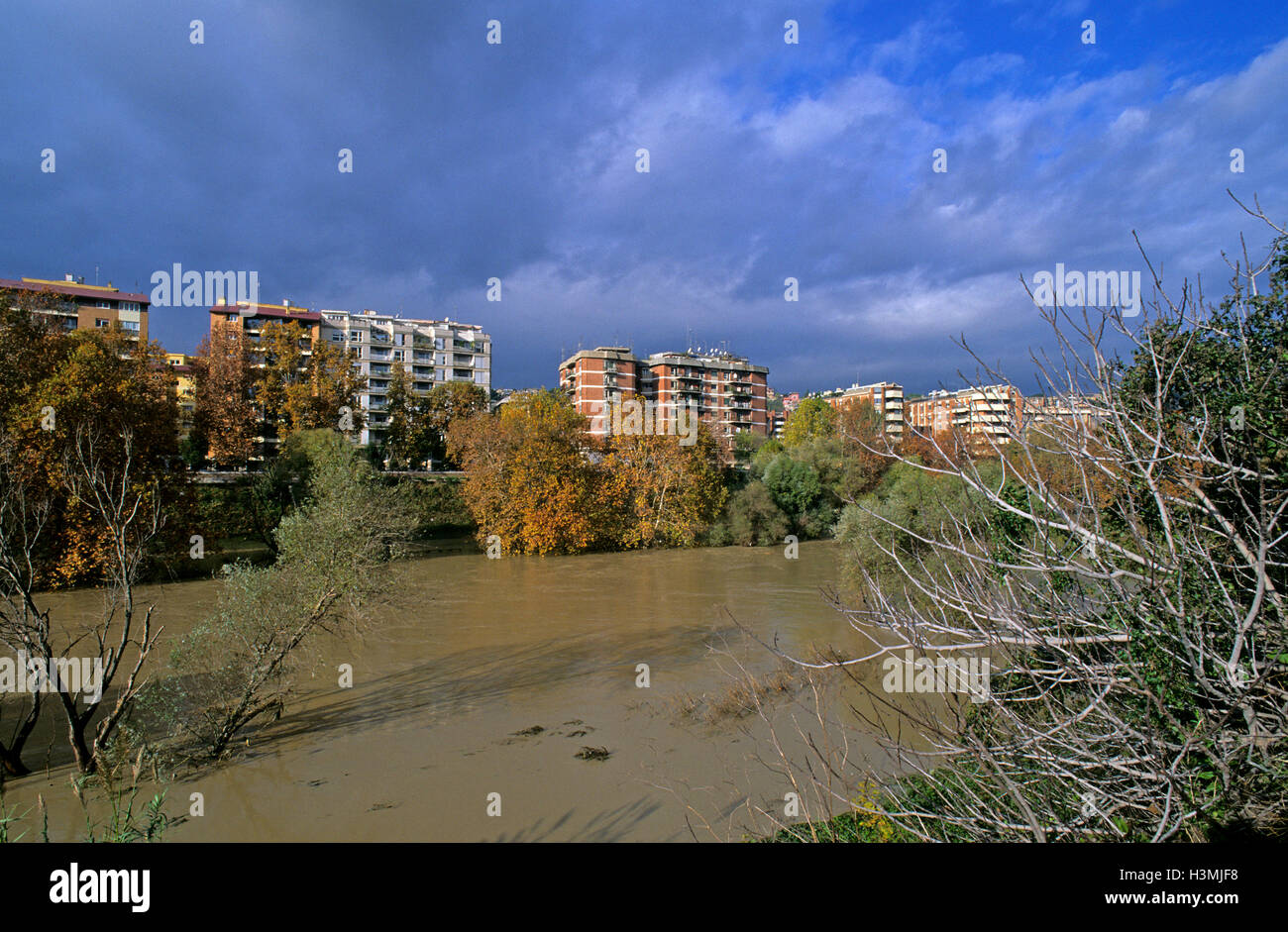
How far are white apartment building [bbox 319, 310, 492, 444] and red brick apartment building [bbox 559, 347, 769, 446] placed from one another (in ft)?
37.0

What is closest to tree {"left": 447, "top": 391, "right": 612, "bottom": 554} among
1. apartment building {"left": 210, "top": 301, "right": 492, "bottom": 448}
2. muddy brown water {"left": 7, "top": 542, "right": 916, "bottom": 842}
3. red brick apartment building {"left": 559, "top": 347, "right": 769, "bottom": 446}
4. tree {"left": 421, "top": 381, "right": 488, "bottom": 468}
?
muddy brown water {"left": 7, "top": 542, "right": 916, "bottom": 842}

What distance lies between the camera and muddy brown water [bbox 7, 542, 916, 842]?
A: 913 cm

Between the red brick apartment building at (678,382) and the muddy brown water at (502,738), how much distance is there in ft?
189

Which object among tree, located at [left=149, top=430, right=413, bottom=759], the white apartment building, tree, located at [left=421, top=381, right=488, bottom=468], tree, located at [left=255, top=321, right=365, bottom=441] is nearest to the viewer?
tree, located at [left=149, top=430, right=413, bottom=759]

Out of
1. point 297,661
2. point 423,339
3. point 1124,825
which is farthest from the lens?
point 423,339

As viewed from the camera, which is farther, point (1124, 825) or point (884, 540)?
point (884, 540)

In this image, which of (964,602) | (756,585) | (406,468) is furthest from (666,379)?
(964,602)

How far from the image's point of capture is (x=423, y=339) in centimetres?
7775

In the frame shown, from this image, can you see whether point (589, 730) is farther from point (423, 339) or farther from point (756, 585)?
point (423, 339)

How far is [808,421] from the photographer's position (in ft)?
212

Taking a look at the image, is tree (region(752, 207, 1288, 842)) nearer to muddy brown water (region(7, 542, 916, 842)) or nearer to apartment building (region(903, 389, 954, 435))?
apartment building (region(903, 389, 954, 435))

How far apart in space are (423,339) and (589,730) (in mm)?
71936

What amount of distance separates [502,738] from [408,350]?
70.6 meters

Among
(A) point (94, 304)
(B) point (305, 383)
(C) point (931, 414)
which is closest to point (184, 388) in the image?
(A) point (94, 304)
